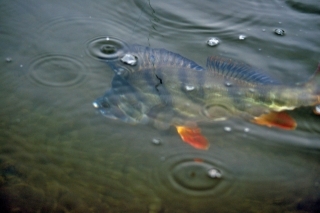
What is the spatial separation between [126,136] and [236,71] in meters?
1.03

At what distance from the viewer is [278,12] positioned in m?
4.00

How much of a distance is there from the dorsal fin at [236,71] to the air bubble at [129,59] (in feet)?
2.05

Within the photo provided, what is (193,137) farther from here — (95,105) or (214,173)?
(95,105)

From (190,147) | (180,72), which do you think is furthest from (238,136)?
(180,72)

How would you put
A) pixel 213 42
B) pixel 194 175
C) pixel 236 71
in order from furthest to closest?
pixel 213 42 < pixel 236 71 < pixel 194 175

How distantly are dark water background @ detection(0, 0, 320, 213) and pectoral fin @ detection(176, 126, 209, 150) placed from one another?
0.17 feet

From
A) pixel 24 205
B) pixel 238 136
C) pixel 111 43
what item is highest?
pixel 111 43

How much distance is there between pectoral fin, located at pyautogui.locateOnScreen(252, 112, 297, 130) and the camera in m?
2.76

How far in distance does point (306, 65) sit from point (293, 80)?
0.32m

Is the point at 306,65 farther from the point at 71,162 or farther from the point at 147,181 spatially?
the point at 71,162

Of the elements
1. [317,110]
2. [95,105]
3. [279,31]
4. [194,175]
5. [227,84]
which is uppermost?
[279,31]

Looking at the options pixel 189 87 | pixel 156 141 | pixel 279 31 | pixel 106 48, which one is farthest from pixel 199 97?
pixel 279 31

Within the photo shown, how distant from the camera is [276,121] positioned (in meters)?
2.77

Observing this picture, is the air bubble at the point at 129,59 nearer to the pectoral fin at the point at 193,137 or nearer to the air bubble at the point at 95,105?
the air bubble at the point at 95,105
